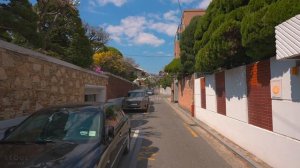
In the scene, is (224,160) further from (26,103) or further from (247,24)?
(26,103)

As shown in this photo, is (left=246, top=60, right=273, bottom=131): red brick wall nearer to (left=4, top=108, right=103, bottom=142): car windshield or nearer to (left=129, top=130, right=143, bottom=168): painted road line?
(left=129, top=130, right=143, bottom=168): painted road line

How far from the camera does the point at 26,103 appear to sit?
934 centimetres

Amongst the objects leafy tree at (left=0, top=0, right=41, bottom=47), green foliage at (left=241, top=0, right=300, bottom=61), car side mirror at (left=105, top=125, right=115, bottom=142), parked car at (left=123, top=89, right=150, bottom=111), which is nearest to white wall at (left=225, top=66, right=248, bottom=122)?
green foliage at (left=241, top=0, right=300, bottom=61)

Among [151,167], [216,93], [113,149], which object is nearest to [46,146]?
[113,149]

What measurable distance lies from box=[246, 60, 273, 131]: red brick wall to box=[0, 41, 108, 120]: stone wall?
5932mm

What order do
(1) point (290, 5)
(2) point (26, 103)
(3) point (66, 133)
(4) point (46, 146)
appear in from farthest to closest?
(2) point (26, 103)
(1) point (290, 5)
(3) point (66, 133)
(4) point (46, 146)

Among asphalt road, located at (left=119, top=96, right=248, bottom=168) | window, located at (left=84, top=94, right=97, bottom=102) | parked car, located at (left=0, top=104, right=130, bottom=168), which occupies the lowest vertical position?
asphalt road, located at (left=119, top=96, right=248, bottom=168)

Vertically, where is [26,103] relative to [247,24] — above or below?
below

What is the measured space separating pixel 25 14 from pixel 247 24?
9787 millimetres

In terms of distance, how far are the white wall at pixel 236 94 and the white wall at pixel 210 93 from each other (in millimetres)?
2183

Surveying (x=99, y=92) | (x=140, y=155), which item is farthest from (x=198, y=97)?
(x=140, y=155)

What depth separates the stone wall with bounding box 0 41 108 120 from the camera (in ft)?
26.8

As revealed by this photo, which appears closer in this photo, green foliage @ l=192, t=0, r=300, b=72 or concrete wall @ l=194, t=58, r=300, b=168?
concrete wall @ l=194, t=58, r=300, b=168

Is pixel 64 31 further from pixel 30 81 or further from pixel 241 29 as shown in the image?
pixel 241 29
